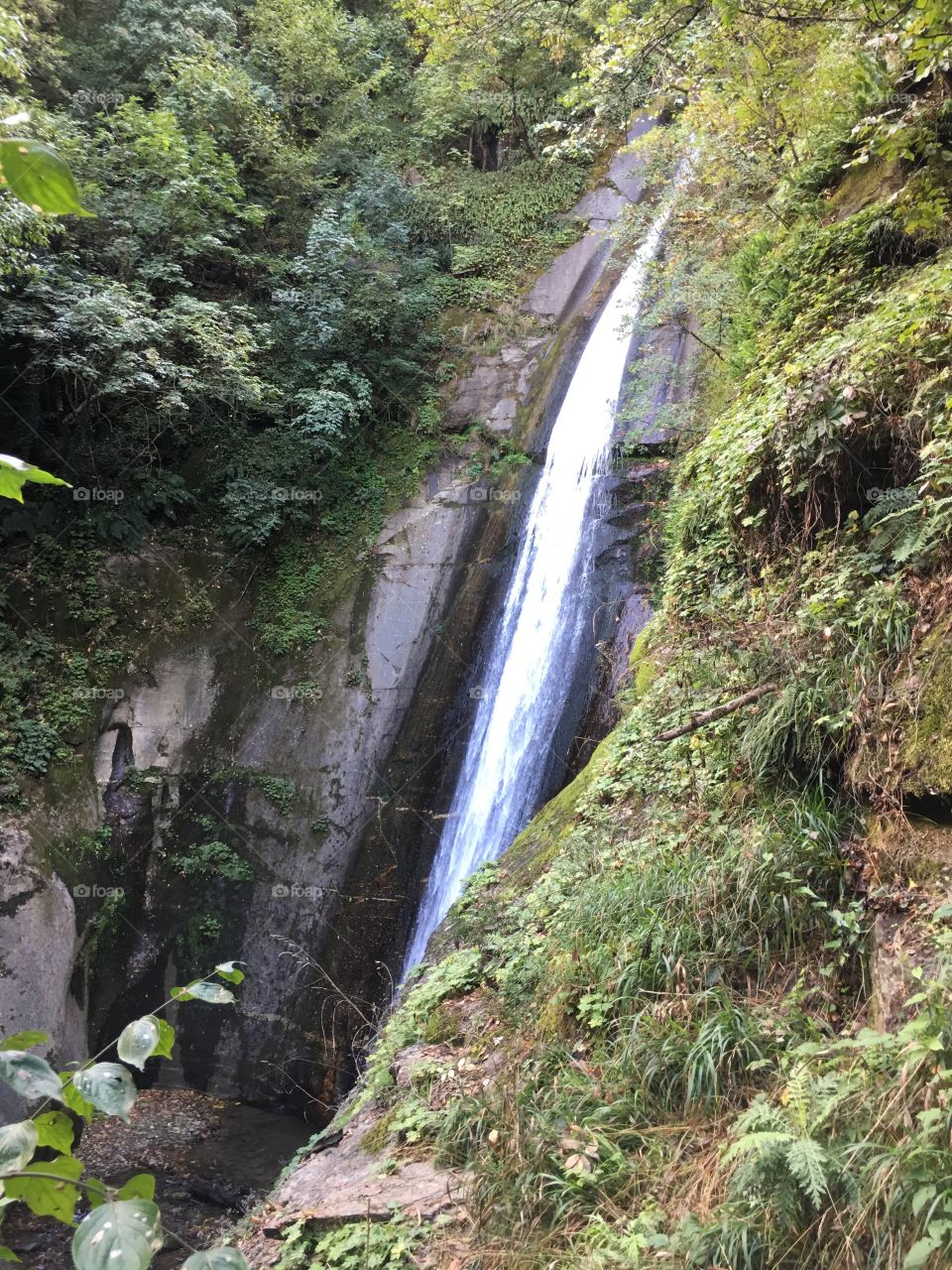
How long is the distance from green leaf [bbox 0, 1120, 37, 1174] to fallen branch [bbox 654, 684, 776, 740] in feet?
12.2

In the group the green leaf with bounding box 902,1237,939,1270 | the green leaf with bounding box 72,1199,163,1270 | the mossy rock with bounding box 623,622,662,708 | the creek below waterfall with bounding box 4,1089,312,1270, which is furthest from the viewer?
the creek below waterfall with bounding box 4,1089,312,1270

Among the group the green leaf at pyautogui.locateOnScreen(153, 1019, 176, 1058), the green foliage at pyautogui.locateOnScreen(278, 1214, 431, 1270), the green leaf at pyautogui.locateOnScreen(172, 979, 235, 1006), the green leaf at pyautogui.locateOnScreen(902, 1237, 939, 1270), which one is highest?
the green leaf at pyautogui.locateOnScreen(172, 979, 235, 1006)

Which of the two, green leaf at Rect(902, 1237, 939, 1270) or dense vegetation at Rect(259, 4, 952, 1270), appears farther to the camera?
dense vegetation at Rect(259, 4, 952, 1270)

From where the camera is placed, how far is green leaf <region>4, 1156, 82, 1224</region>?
86 centimetres

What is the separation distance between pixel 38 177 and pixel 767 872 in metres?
3.40

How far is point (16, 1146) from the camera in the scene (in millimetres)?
841

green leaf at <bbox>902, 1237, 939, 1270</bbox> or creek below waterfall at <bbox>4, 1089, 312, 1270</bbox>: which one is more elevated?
green leaf at <bbox>902, 1237, 939, 1270</bbox>

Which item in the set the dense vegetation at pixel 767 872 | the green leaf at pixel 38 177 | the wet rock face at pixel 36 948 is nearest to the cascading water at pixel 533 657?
the dense vegetation at pixel 767 872

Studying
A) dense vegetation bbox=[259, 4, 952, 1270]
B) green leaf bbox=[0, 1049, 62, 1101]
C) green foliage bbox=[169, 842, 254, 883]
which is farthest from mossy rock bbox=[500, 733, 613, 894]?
green foliage bbox=[169, 842, 254, 883]

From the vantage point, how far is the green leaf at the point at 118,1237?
76cm

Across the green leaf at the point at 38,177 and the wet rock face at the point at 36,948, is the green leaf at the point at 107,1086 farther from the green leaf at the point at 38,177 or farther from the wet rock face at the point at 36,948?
the wet rock face at the point at 36,948

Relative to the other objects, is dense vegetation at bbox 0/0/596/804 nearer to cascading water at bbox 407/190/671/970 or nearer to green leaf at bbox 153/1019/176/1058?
cascading water at bbox 407/190/671/970

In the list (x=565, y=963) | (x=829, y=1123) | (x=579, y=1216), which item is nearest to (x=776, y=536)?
(x=565, y=963)

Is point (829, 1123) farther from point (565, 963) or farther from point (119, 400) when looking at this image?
point (119, 400)
